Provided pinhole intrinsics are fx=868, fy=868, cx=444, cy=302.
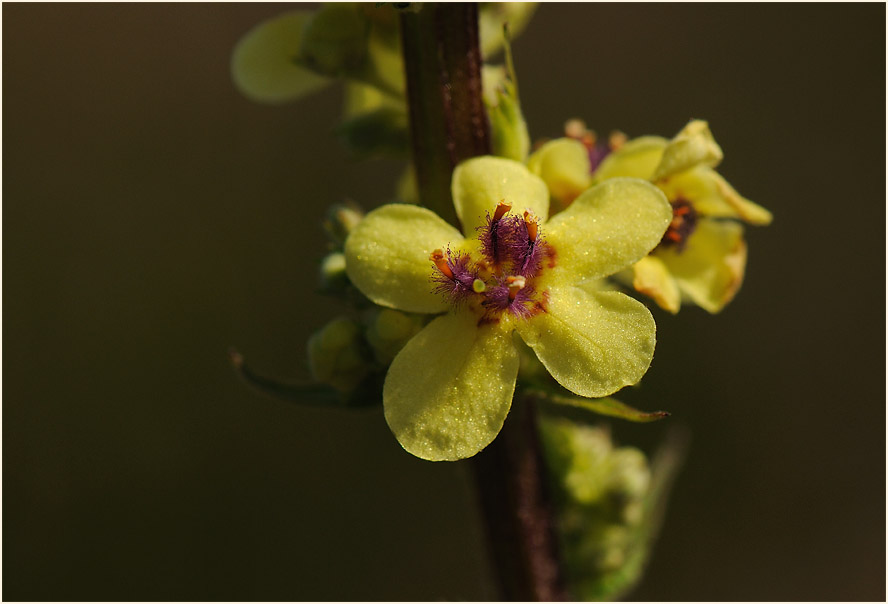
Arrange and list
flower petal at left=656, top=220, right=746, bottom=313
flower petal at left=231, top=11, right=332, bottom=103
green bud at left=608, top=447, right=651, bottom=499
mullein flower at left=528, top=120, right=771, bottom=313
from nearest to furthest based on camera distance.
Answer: mullein flower at left=528, top=120, right=771, bottom=313
flower petal at left=656, top=220, right=746, bottom=313
flower petal at left=231, top=11, right=332, bottom=103
green bud at left=608, top=447, right=651, bottom=499

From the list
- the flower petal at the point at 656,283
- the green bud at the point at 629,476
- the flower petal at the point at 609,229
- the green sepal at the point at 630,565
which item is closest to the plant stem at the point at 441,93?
the flower petal at the point at 609,229

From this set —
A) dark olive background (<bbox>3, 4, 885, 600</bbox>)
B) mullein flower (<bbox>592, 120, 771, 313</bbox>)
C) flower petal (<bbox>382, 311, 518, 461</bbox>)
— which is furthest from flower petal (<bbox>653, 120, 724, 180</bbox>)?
dark olive background (<bbox>3, 4, 885, 600</bbox>)

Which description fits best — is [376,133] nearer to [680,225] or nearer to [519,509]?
[680,225]

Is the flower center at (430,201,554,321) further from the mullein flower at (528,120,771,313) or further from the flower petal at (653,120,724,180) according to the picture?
the flower petal at (653,120,724,180)

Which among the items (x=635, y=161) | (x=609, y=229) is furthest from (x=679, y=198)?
(x=609, y=229)

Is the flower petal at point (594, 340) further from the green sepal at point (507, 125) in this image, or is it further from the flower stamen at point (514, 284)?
the green sepal at point (507, 125)

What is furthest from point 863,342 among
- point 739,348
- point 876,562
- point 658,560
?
point 658,560
